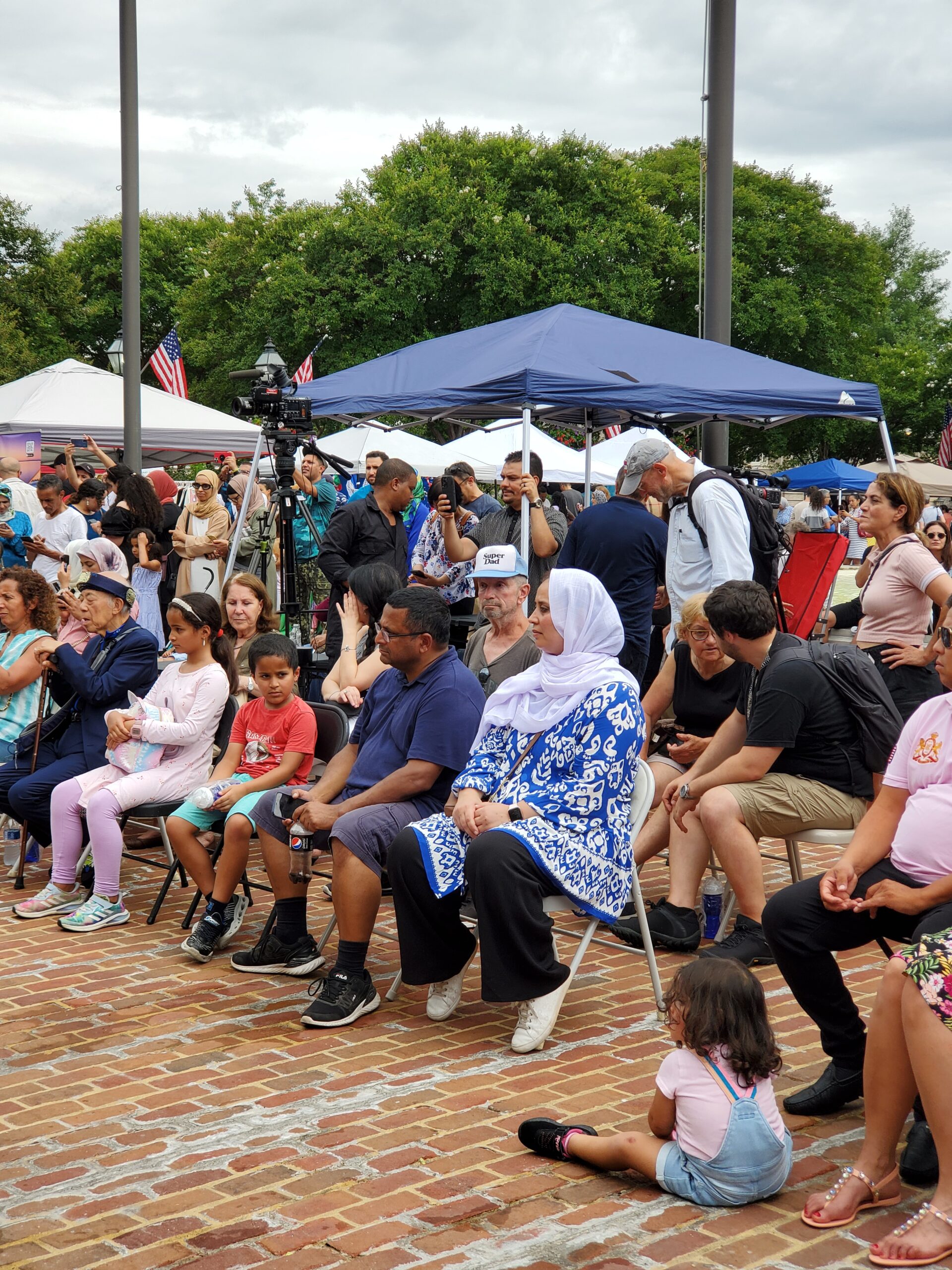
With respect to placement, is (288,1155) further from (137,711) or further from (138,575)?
(138,575)

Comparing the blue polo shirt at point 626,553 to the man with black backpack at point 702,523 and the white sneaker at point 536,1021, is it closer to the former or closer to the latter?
the man with black backpack at point 702,523

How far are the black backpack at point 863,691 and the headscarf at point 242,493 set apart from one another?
6889 millimetres

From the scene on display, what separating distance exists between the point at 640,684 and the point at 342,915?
3.32 m

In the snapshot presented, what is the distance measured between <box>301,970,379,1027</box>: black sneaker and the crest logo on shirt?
214 cm

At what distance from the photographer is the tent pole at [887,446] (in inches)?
319

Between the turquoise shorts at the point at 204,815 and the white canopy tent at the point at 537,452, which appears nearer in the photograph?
the turquoise shorts at the point at 204,815

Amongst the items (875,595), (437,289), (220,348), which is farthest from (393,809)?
(220,348)

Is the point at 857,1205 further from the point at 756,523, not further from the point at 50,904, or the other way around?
the point at 756,523

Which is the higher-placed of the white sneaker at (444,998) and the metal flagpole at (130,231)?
the metal flagpole at (130,231)

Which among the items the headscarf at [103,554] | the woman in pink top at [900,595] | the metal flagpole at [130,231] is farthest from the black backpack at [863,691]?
the metal flagpole at [130,231]

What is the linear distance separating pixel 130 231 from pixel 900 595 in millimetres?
8064

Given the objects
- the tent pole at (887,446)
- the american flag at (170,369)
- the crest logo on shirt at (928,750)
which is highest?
the american flag at (170,369)

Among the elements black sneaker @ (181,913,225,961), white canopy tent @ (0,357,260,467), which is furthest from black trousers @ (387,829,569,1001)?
white canopy tent @ (0,357,260,467)

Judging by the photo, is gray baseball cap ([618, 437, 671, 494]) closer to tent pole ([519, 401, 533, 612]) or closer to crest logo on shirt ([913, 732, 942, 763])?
tent pole ([519, 401, 533, 612])
